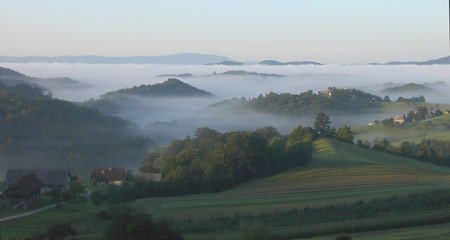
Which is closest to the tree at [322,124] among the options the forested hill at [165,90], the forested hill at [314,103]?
the forested hill at [314,103]

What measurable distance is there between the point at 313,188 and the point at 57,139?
153ft

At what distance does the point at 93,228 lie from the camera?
2405cm

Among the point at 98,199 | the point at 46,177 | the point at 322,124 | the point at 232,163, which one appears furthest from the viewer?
the point at 322,124

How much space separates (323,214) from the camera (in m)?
25.2

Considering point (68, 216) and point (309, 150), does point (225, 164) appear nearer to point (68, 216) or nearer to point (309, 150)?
point (309, 150)

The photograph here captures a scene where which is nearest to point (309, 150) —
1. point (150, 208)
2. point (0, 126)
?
point (150, 208)

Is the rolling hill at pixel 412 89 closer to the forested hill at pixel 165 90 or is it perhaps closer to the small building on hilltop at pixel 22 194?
the forested hill at pixel 165 90

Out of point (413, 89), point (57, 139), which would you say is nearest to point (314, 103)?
point (57, 139)

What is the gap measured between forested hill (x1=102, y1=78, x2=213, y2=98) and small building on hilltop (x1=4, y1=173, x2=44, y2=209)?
4503 inches

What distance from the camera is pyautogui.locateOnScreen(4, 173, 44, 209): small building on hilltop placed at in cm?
3131

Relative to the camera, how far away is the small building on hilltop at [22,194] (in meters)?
31.3

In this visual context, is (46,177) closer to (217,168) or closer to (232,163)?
(217,168)

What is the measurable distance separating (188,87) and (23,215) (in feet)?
468

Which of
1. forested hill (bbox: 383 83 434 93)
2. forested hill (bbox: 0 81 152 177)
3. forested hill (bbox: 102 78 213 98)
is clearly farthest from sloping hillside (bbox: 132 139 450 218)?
forested hill (bbox: 383 83 434 93)
